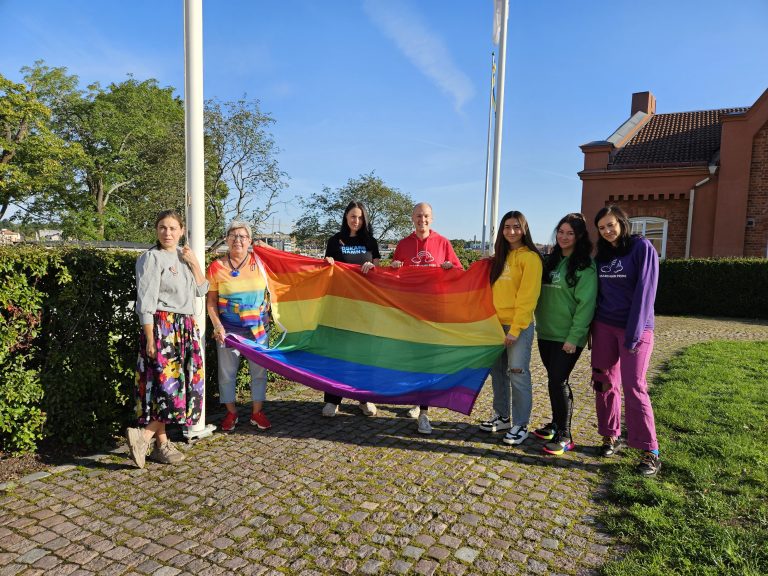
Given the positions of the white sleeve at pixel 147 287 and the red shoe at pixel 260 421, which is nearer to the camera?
the white sleeve at pixel 147 287

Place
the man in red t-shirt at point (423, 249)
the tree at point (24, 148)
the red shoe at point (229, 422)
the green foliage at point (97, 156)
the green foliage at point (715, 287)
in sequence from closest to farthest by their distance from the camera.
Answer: the red shoe at point (229, 422) → the man in red t-shirt at point (423, 249) → the green foliage at point (715, 287) → the tree at point (24, 148) → the green foliage at point (97, 156)

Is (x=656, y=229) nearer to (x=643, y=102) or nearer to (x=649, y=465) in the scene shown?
(x=643, y=102)

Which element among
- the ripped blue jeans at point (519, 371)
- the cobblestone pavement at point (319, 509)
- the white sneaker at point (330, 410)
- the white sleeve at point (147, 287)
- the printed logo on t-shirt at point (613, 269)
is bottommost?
the cobblestone pavement at point (319, 509)

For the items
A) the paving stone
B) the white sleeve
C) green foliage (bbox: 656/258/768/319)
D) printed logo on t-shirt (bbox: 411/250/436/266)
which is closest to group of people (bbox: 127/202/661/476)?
the white sleeve

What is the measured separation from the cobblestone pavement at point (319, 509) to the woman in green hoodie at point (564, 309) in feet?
1.38

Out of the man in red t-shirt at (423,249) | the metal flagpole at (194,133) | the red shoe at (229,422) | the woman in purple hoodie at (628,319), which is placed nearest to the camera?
the woman in purple hoodie at (628,319)

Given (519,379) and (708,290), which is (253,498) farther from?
(708,290)

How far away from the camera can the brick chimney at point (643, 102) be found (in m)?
28.9

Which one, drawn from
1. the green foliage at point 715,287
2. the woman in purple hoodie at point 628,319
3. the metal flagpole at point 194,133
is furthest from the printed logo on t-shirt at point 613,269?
the green foliage at point 715,287

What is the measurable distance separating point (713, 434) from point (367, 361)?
138 inches

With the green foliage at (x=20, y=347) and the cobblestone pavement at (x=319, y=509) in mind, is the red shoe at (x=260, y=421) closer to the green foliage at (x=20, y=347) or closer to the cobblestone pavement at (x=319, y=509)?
the cobblestone pavement at (x=319, y=509)

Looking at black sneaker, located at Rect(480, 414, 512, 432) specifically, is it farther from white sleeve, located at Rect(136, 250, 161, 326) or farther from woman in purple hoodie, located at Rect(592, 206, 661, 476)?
white sleeve, located at Rect(136, 250, 161, 326)

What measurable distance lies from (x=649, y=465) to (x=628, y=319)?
1219mm

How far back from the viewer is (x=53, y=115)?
136 feet
